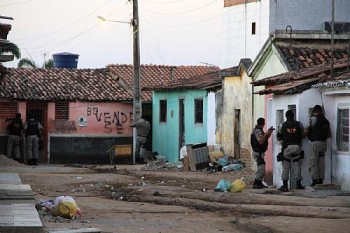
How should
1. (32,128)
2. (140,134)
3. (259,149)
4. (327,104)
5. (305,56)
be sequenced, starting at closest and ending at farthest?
(327,104) → (259,149) → (305,56) → (32,128) → (140,134)

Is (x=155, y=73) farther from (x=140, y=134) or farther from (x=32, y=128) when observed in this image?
(x=32, y=128)

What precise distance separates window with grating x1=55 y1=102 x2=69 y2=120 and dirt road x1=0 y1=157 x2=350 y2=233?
1602 cm

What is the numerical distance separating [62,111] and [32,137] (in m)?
4.90

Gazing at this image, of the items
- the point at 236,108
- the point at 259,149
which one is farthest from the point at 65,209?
the point at 236,108

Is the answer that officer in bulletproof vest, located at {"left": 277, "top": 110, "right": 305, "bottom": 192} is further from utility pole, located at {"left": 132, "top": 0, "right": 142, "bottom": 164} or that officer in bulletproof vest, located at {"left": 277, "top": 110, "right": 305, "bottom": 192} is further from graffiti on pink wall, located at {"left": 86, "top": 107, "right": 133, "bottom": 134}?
graffiti on pink wall, located at {"left": 86, "top": 107, "right": 133, "bottom": 134}

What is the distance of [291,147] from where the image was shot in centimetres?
2019

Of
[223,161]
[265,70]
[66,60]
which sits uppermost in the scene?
[66,60]

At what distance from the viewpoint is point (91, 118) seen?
4106 cm

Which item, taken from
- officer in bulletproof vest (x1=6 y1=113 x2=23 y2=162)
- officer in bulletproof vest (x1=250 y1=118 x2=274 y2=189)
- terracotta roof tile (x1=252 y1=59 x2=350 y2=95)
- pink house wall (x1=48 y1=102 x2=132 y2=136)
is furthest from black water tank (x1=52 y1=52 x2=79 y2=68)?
officer in bulletproof vest (x1=250 y1=118 x2=274 y2=189)

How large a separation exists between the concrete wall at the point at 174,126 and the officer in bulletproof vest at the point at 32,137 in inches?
→ 246

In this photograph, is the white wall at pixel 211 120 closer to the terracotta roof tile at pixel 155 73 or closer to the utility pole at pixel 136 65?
the utility pole at pixel 136 65

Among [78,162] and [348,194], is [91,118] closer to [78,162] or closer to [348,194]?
[78,162]

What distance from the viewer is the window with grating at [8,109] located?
1532 inches

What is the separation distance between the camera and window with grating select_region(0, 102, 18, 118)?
128 feet
